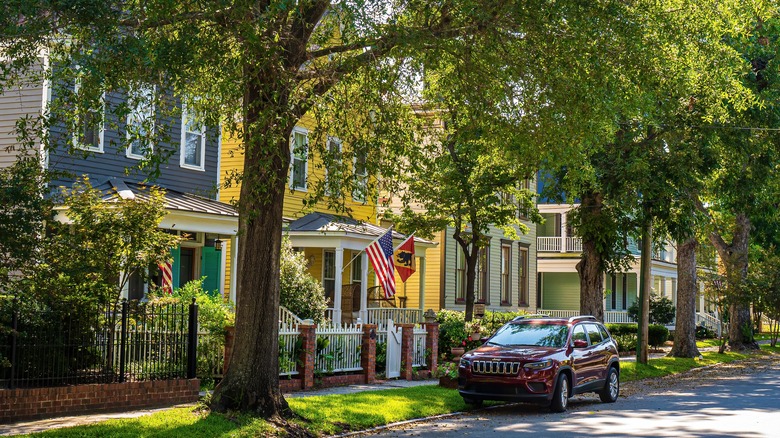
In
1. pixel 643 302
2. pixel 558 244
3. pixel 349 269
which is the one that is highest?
pixel 558 244

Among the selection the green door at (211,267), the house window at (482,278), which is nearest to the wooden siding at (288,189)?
the green door at (211,267)

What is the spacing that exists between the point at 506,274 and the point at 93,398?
27.9m

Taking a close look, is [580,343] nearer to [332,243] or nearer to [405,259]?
[405,259]

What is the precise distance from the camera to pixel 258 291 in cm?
1352

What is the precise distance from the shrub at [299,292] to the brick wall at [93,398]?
6.50 meters

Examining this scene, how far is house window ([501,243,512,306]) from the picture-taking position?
40062 mm

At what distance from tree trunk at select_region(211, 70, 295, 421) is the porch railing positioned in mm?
14385

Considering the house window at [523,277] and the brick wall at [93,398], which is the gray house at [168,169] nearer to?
the brick wall at [93,398]

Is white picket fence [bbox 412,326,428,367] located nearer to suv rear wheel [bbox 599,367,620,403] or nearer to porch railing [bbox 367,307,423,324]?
suv rear wheel [bbox 599,367,620,403]

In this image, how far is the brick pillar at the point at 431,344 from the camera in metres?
22.6

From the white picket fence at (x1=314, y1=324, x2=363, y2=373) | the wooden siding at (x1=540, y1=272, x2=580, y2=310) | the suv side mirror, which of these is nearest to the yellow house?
the white picket fence at (x1=314, y1=324, x2=363, y2=373)

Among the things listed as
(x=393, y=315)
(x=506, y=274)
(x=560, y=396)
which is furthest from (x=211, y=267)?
(x=506, y=274)

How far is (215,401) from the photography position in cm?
1341

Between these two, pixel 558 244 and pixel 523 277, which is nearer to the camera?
pixel 523 277
